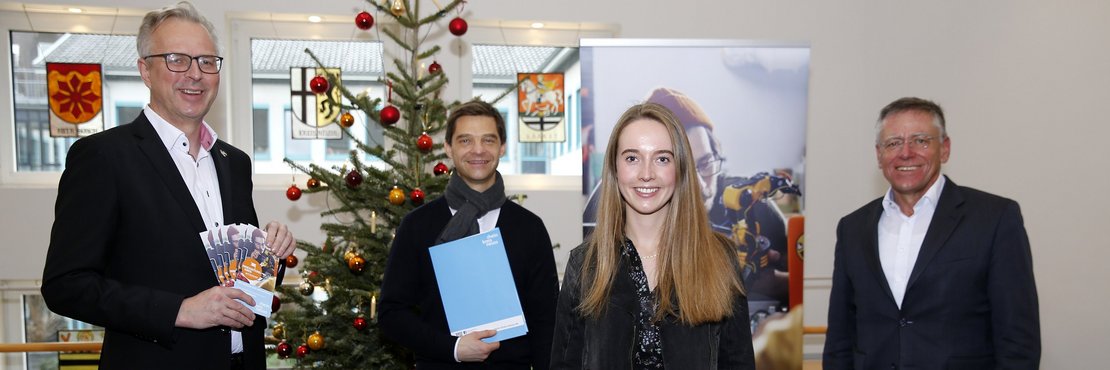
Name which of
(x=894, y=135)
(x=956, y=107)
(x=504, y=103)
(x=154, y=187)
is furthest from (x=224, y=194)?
(x=956, y=107)

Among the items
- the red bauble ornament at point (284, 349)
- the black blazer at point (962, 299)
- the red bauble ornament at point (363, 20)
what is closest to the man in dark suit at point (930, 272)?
the black blazer at point (962, 299)

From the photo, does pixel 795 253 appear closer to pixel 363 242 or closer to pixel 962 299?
pixel 962 299

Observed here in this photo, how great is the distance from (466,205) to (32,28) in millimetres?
4433

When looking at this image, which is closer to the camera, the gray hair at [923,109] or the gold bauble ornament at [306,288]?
the gray hair at [923,109]

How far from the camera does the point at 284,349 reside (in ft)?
13.2

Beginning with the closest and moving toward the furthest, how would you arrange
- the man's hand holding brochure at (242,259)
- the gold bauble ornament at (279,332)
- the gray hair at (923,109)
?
the man's hand holding brochure at (242,259) < the gray hair at (923,109) < the gold bauble ornament at (279,332)

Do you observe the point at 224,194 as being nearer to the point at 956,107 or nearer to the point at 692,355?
the point at 692,355

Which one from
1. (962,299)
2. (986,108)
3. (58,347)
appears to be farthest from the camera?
(986,108)

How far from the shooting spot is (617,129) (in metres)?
1.88

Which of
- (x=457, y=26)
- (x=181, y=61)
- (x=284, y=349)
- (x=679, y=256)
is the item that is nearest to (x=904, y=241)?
(x=679, y=256)

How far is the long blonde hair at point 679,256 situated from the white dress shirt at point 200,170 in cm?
104

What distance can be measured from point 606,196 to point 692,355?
45cm

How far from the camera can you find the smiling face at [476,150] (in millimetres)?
2785

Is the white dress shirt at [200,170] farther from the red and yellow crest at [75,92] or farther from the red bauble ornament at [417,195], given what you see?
the red and yellow crest at [75,92]
